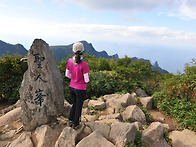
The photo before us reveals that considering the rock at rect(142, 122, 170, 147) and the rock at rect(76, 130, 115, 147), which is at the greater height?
the rock at rect(76, 130, 115, 147)

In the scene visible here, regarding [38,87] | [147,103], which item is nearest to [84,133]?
[38,87]

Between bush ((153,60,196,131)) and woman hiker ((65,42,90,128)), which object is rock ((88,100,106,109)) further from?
bush ((153,60,196,131))

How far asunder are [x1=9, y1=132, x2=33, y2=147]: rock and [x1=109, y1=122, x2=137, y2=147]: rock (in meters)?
2.14

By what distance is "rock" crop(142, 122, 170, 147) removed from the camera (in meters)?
4.32

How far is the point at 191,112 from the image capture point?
19.4 feet

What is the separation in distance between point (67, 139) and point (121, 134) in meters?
1.40

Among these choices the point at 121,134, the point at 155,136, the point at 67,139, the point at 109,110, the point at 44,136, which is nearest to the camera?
the point at 67,139

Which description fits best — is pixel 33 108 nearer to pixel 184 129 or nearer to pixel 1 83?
pixel 1 83

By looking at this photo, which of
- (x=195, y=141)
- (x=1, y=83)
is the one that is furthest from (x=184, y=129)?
(x=1, y=83)

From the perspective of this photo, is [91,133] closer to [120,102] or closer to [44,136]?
[44,136]

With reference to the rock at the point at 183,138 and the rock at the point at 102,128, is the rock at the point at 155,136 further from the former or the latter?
the rock at the point at 102,128

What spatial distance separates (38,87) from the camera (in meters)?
4.04

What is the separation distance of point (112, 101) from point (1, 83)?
19.4 feet

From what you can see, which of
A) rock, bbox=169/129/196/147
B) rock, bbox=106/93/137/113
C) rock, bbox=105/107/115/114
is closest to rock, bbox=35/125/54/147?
rock, bbox=105/107/115/114
